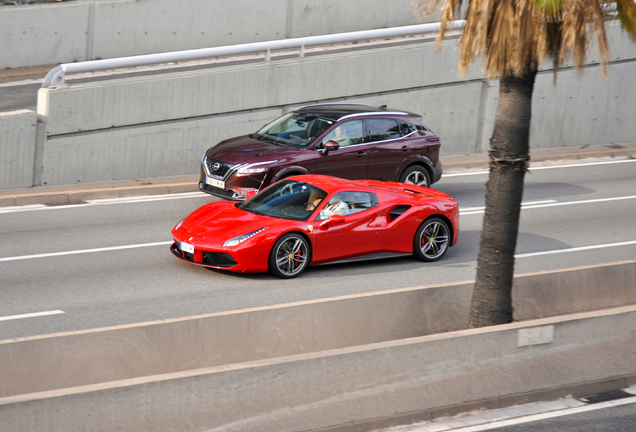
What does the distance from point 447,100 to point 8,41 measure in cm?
1160

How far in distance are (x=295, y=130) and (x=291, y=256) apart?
14.6ft

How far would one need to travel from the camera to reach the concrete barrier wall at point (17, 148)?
15.8 meters

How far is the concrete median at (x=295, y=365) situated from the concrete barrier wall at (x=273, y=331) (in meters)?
0.01

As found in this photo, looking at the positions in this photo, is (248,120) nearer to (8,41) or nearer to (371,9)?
(8,41)

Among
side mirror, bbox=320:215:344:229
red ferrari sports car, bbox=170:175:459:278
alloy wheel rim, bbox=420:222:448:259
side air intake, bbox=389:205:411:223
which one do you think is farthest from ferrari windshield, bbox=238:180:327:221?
alloy wheel rim, bbox=420:222:448:259

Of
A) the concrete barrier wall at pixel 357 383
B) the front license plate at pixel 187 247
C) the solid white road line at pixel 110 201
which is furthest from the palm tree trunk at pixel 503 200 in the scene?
the solid white road line at pixel 110 201

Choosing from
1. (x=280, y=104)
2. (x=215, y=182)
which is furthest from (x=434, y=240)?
(x=280, y=104)

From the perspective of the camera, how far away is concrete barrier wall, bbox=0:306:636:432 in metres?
6.04

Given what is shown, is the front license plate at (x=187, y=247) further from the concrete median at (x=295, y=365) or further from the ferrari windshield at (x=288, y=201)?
the concrete median at (x=295, y=365)

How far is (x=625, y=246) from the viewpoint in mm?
13766

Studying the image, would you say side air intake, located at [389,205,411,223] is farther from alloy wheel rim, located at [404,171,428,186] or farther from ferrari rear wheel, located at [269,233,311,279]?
alloy wheel rim, located at [404,171,428,186]

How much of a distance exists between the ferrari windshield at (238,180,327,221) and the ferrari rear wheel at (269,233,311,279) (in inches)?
13.7

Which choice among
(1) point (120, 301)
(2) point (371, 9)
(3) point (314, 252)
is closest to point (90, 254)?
(1) point (120, 301)

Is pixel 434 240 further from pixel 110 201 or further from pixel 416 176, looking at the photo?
pixel 110 201
